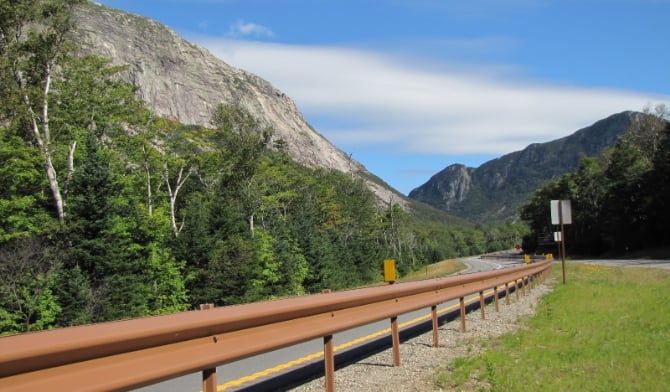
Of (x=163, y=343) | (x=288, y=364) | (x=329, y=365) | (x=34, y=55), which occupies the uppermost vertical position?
(x=34, y=55)

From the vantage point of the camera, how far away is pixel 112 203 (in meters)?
32.6

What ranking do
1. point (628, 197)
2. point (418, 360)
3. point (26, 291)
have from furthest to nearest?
point (628, 197) → point (26, 291) → point (418, 360)

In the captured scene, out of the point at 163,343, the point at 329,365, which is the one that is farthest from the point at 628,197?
the point at 163,343

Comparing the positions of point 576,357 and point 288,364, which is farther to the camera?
point 288,364

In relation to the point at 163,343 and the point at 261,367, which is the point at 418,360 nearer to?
the point at 261,367

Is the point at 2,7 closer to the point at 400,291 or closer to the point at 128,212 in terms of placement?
the point at 128,212

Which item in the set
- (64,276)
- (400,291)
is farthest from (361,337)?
(64,276)

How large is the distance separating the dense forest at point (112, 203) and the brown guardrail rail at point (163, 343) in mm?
23531

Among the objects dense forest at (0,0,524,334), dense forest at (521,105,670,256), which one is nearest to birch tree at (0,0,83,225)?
dense forest at (0,0,524,334)

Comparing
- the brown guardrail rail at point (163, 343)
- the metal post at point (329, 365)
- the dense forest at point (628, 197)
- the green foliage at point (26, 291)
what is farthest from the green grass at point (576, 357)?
the dense forest at point (628, 197)

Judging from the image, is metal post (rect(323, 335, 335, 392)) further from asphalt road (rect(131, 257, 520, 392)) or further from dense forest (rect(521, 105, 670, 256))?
dense forest (rect(521, 105, 670, 256))

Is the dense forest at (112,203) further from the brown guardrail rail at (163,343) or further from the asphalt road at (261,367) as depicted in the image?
the brown guardrail rail at (163,343)

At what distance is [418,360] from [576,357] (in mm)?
1981

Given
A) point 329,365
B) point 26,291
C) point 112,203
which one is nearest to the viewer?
point 329,365
